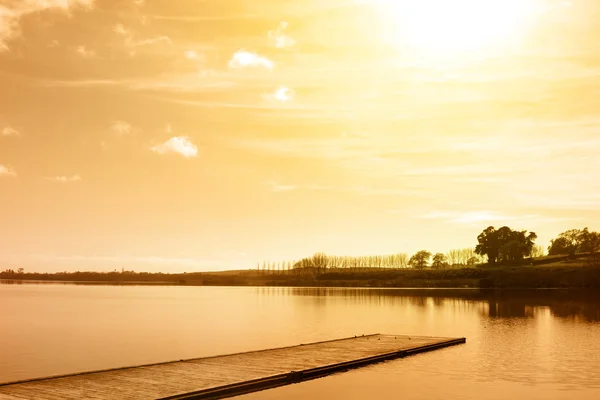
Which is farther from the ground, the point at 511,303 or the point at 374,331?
the point at 374,331

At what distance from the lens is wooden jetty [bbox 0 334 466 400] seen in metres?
24.5

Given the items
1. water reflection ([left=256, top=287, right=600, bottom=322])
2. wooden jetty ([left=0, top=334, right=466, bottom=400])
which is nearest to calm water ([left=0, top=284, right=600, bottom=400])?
wooden jetty ([left=0, top=334, right=466, bottom=400])

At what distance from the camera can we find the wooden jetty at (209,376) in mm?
24516

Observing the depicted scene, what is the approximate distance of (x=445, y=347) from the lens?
149 ft

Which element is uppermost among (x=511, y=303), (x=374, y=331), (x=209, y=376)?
(x=209, y=376)

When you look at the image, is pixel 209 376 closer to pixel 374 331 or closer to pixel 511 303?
pixel 374 331

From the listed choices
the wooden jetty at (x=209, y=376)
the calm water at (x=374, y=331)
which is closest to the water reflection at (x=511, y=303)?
the calm water at (x=374, y=331)

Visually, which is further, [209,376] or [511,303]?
[511,303]

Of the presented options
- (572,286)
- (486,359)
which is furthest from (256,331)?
(572,286)

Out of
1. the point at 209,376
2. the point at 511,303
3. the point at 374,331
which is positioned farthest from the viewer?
the point at 511,303

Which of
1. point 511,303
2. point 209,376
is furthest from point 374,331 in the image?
point 511,303

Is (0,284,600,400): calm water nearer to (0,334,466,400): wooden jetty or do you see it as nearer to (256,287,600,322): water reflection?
(0,334,466,400): wooden jetty

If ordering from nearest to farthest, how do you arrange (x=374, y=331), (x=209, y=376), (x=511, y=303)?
(x=209, y=376) → (x=374, y=331) → (x=511, y=303)

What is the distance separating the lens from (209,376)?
2883 cm
